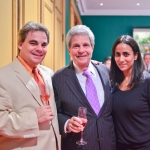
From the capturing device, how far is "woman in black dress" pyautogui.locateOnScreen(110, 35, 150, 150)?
1802 mm

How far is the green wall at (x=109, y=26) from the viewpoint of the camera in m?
8.28

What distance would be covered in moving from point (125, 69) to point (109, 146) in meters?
0.59

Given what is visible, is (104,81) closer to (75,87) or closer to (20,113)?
(75,87)

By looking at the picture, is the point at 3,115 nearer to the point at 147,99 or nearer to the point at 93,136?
the point at 93,136

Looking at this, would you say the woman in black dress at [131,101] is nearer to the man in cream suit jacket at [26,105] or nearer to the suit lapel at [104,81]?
the suit lapel at [104,81]

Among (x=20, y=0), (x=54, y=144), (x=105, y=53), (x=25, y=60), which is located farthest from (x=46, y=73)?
(x=105, y=53)

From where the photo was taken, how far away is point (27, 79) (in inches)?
59.7

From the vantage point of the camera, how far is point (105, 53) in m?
8.38

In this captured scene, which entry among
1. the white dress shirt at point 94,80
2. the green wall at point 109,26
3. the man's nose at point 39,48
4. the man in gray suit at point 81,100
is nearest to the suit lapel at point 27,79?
A: the man's nose at point 39,48

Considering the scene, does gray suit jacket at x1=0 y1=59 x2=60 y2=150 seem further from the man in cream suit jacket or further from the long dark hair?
the long dark hair

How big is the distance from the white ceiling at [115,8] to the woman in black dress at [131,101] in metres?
5.21

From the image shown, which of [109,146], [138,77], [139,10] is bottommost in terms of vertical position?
[109,146]

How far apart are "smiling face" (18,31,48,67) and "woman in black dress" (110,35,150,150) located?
0.66m

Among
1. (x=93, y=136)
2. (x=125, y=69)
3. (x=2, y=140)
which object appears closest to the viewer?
(x=2, y=140)
